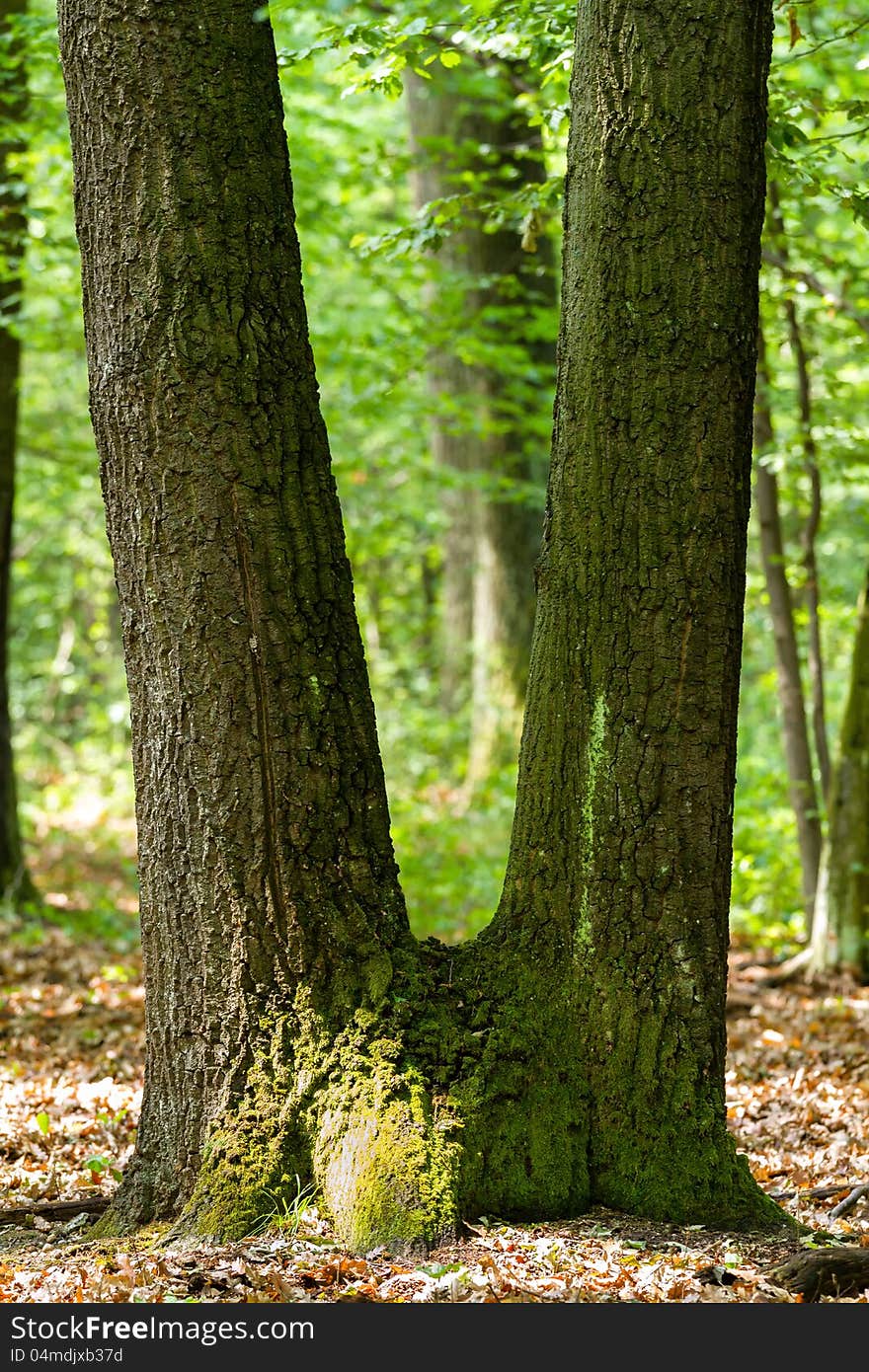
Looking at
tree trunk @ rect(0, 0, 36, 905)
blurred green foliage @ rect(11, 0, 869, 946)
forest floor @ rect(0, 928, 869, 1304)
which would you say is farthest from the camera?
tree trunk @ rect(0, 0, 36, 905)

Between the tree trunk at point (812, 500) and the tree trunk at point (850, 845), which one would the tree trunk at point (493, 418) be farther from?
the tree trunk at point (850, 845)

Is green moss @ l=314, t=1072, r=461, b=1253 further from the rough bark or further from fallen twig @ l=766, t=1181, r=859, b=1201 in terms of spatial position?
fallen twig @ l=766, t=1181, r=859, b=1201

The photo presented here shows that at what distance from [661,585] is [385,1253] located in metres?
1.85

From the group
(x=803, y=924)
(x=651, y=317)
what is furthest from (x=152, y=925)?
(x=803, y=924)

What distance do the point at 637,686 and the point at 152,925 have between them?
59.2 inches

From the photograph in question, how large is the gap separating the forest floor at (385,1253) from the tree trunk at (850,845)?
0.24 meters

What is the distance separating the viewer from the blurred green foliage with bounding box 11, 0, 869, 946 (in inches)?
197

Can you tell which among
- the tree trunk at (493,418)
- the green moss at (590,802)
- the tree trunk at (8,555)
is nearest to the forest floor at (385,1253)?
the green moss at (590,802)

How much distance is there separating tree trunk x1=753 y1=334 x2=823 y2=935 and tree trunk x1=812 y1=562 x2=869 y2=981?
0.73 meters

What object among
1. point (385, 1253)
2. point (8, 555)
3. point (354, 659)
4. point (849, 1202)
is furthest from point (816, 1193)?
point (8, 555)

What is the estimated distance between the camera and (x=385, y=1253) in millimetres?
3070

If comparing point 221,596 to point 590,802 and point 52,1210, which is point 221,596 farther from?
point 52,1210


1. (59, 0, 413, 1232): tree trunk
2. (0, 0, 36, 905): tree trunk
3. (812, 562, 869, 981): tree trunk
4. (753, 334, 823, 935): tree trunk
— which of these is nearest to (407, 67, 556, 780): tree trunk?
(753, 334, 823, 935): tree trunk

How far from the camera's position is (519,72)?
9.05 metres
